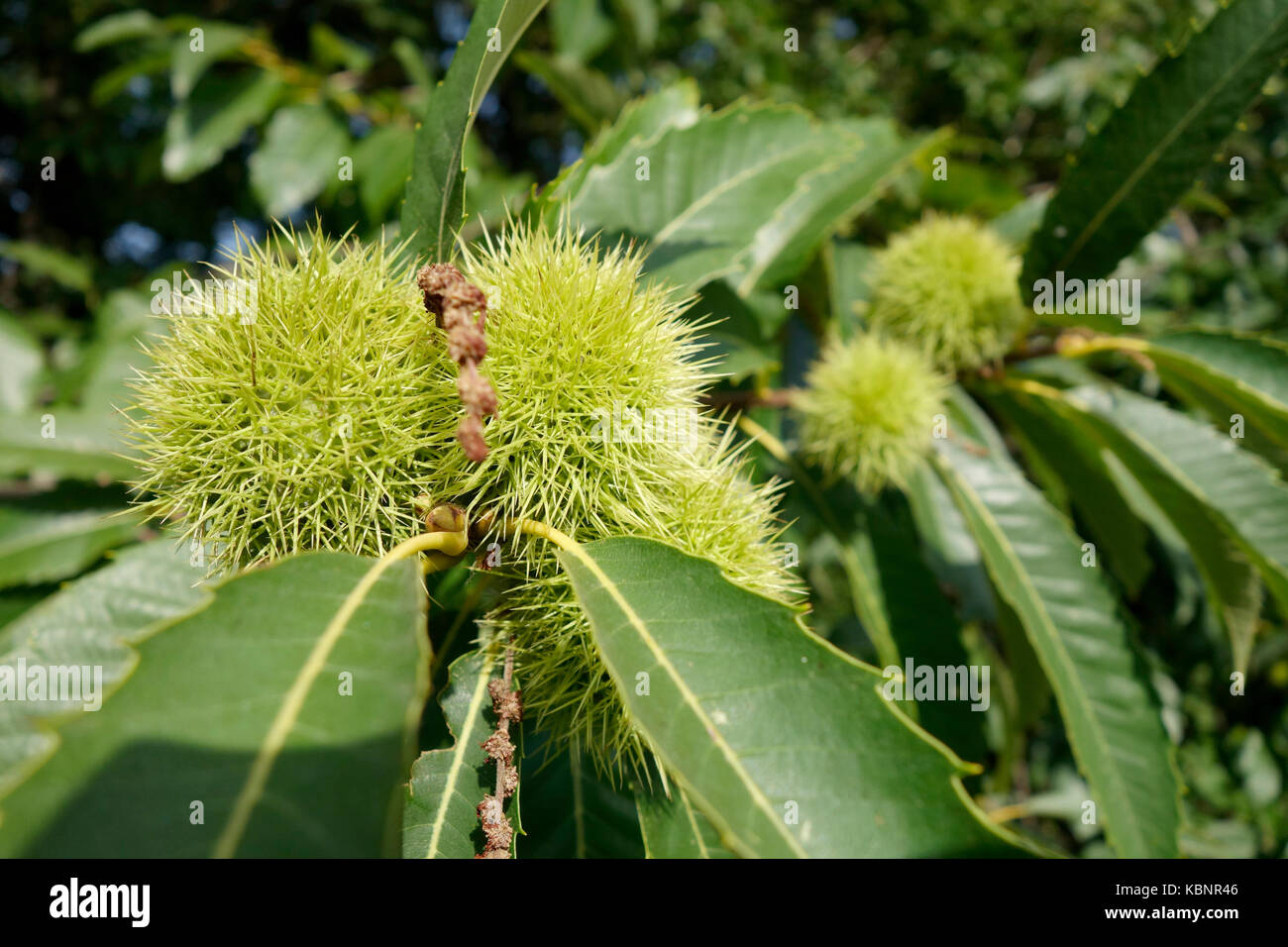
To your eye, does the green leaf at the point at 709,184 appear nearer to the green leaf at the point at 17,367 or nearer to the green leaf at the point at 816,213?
the green leaf at the point at 816,213

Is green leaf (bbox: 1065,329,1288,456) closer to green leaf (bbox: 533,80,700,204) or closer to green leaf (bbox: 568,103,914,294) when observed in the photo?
green leaf (bbox: 568,103,914,294)

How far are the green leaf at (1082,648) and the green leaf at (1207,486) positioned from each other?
0.65ft

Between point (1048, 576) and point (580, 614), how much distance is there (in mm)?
1111

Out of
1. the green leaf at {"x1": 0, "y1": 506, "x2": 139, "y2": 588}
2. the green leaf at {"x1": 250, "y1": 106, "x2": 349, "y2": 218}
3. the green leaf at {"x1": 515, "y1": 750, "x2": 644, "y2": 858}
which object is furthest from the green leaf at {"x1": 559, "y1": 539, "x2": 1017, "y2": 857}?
the green leaf at {"x1": 250, "y1": 106, "x2": 349, "y2": 218}

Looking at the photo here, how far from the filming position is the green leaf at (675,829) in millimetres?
874

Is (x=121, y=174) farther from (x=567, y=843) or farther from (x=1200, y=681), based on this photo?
(x=1200, y=681)

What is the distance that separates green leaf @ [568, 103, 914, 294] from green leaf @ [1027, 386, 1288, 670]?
0.76 meters

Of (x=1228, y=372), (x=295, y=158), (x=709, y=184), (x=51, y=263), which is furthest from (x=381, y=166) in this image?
(x=1228, y=372)

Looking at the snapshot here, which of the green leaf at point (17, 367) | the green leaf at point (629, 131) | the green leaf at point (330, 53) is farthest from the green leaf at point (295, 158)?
the green leaf at point (629, 131)

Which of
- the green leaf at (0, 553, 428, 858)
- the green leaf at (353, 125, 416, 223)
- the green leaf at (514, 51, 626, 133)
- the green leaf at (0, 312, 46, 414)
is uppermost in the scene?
the green leaf at (514, 51, 626, 133)

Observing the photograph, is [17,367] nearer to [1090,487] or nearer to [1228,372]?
[1090,487]

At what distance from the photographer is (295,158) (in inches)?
93.8

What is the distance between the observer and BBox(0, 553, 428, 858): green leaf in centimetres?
53
